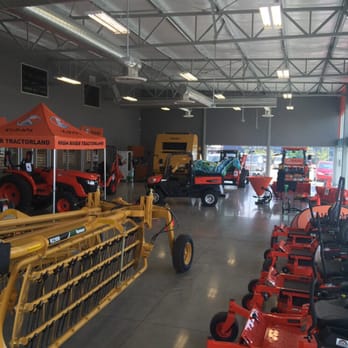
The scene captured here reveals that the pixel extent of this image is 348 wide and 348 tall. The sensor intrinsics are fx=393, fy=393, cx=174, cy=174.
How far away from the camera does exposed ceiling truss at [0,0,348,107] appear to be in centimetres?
782

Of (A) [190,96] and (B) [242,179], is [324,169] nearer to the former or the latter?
(B) [242,179]

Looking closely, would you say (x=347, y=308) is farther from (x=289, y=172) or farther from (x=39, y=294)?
(x=289, y=172)

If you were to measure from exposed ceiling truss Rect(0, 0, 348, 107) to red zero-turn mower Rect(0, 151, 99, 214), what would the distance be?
312 centimetres

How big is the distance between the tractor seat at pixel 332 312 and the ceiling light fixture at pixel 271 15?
4766 millimetres

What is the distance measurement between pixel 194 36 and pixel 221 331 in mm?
8604

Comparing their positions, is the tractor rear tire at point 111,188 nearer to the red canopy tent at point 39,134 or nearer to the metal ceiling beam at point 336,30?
the red canopy tent at point 39,134

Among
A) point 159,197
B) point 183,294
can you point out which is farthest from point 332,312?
point 159,197

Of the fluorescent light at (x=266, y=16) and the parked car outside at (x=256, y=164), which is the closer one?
the fluorescent light at (x=266, y=16)

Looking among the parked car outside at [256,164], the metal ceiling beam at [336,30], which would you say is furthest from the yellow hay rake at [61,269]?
the parked car outside at [256,164]

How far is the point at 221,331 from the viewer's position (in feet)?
10.7

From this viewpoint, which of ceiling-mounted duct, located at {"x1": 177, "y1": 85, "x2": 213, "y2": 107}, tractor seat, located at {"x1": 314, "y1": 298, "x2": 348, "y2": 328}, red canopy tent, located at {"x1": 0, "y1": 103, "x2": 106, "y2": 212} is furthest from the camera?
ceiling-mounted duct, located at {"x1": 177, "y1": 85, "x2": 213, "y2": 107}

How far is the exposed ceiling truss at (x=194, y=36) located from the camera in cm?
782

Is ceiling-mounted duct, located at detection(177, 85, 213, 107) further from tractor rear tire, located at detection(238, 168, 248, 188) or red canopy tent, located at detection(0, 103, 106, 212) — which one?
red canopy tent, located at detection(0, 103, 106, 212)

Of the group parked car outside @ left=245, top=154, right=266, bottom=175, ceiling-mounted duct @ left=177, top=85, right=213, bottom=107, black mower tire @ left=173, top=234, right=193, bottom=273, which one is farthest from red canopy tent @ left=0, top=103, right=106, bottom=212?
parked car outside @ left=245, top=154, right=266, bottom=175
